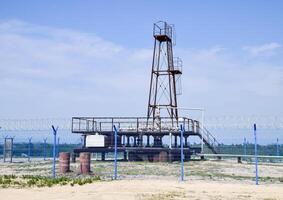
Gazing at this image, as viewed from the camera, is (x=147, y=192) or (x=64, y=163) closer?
(x=147, y=192)

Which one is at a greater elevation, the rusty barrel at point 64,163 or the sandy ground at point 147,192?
the rusty barrel at point 64,163

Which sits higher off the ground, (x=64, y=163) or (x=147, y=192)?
(x=64, y=163)

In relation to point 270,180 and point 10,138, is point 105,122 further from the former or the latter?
point 270,180

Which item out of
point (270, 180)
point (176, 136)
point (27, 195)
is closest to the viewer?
point (27, 195)

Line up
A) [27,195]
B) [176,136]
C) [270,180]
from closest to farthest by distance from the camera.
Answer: [27,195]
[270,180]
[176,136]

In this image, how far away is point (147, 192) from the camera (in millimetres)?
15109

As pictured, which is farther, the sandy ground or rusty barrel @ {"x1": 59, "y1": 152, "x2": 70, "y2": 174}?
rusty barrel @ {"x1": 59, "y1": 152, "x2": 70, "y2": 174}

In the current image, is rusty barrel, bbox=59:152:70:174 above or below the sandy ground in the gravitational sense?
above

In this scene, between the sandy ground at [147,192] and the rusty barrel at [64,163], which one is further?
the rusty barrel at [64,163]

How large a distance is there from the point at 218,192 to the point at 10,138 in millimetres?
25530

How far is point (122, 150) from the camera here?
35219 millimetres

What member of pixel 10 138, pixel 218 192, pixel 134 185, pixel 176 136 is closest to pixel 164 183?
pixel 134 185

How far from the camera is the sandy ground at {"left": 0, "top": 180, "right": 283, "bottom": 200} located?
1406 cm

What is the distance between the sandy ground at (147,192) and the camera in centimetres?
1406
